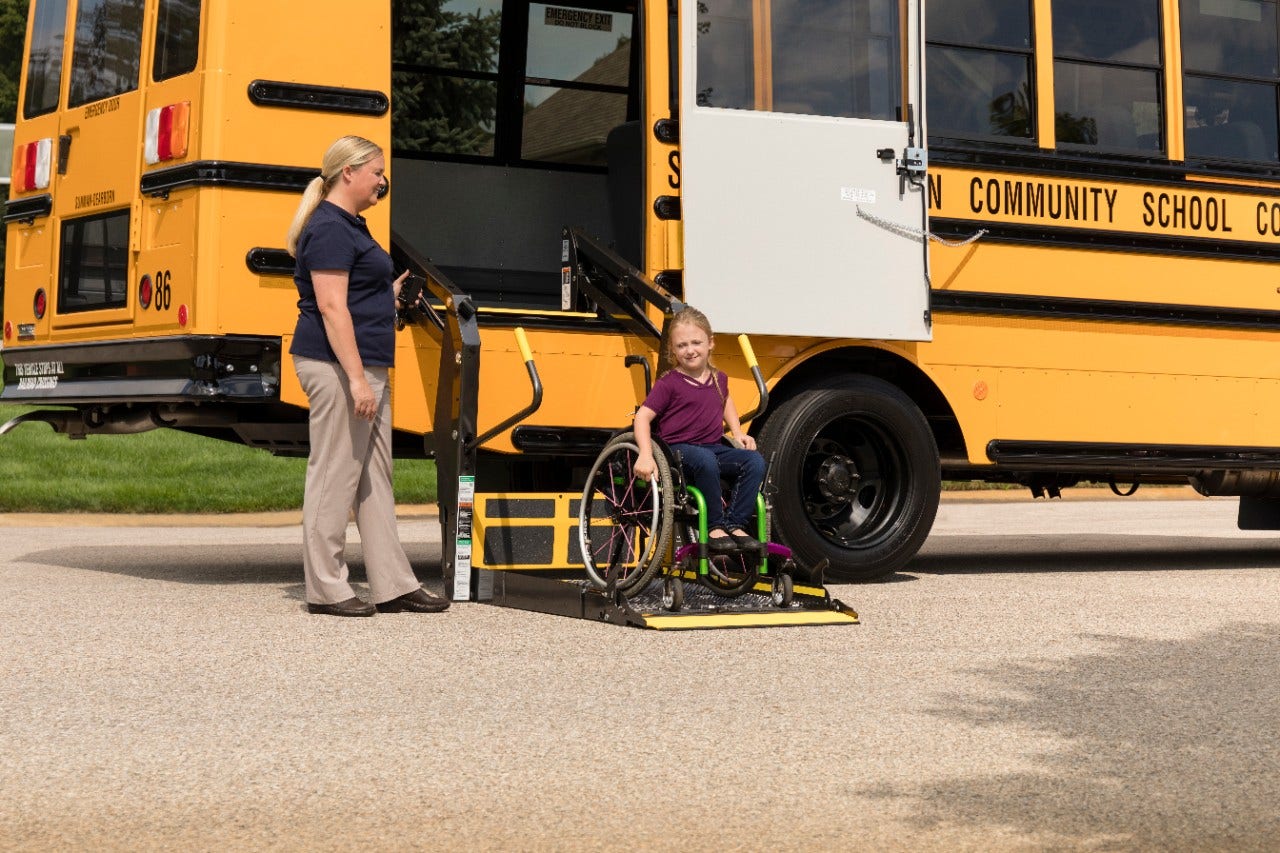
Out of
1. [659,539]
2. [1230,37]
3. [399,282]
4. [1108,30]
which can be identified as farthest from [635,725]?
[1230,37]

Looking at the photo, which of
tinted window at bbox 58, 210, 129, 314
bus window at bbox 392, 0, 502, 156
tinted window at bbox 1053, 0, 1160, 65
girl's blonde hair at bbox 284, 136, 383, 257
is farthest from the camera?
bus window at bbox 392, 0, 502, 156

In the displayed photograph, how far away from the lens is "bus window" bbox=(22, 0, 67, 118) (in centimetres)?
898

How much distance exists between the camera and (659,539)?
7.04 m

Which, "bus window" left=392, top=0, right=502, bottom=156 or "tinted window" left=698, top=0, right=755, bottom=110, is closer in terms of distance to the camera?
"tinted window" left=698, top=0, right=755, bottom=110

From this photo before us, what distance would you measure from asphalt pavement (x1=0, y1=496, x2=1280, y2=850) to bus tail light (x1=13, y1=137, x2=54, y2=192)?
1887 mm

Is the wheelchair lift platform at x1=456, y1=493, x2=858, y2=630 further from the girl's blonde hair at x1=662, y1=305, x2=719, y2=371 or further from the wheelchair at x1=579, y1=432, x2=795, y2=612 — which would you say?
the girl's blonde hair at x1=662, y1=305, x2=719, y2=371

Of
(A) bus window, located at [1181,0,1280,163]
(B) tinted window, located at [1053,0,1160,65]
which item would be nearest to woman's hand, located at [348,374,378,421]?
(B) tinted window, located at [1053,0,1160,65]

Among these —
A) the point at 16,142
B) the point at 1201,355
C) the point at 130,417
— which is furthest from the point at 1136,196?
the point at 16,142

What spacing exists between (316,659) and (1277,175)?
19.5ft

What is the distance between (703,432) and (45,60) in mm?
3966

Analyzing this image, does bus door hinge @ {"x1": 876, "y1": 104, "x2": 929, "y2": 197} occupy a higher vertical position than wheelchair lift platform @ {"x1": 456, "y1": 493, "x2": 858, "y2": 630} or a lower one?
higher

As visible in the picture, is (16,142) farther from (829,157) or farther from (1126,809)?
(1126,809)

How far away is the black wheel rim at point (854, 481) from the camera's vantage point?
8.73 meters

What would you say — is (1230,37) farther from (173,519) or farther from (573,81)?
(173,519)
